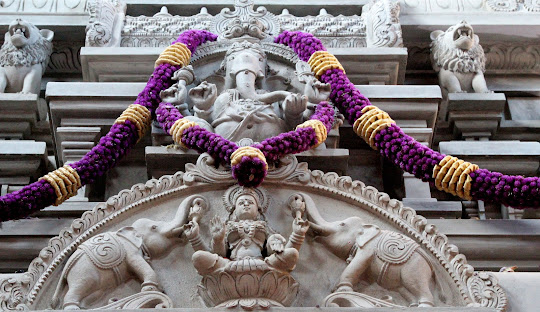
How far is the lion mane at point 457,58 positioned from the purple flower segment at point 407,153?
1.83 m

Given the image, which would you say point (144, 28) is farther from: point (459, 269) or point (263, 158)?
point (459, 269)

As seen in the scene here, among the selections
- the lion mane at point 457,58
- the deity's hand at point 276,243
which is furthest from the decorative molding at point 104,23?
the deity's hand at point 276,243

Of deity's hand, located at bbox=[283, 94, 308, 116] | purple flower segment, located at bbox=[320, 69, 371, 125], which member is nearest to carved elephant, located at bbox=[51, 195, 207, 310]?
deity's hand, located at bbox=[283, 94, 308, 116]

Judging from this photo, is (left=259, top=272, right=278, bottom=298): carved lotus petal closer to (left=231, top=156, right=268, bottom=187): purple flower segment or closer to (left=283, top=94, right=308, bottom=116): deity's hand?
(left=231, top=156, right=268, bottom=187): purple flower segment

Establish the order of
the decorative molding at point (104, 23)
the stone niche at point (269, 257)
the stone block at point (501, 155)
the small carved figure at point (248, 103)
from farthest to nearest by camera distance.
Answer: the decorative molding at point (104, 23), the stone block at point (501, 155), the small carved figure at point (248, 103), the stone niche at point (269, 257)

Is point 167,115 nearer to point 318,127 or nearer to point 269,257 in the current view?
point 318,127

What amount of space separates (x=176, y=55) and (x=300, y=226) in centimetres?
260

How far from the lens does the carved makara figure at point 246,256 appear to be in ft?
20.2

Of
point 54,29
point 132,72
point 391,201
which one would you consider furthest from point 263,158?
point 54,29

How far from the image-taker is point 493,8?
10.4 meters

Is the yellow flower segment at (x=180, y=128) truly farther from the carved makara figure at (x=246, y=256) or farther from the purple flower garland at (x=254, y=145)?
the carved makara figure at (x=246, y=256)

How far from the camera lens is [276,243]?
6410mm

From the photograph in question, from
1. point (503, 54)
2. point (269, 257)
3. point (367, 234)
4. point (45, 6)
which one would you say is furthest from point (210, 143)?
point (503, 54)

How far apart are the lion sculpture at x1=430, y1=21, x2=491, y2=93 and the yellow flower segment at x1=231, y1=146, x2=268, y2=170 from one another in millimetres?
2963
